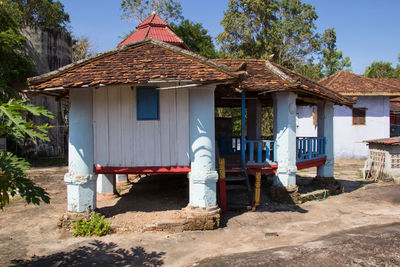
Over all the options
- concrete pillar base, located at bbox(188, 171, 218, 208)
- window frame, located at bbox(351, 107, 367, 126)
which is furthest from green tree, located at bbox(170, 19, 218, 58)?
concrete pillar base, located at bbox(188, 171, 218, 208)

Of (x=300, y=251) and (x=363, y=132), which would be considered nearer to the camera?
(x=300, y=251)

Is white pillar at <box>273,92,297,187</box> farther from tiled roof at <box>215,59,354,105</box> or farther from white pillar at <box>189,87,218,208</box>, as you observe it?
white pillar at <box>189,87,218,208</box>

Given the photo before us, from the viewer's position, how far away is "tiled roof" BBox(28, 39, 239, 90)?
686cm

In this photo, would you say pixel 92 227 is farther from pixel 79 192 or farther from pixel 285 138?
pixel 285 138

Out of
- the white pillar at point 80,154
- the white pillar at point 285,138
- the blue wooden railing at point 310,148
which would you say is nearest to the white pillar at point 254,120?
the blue wooden railing at point 310,148

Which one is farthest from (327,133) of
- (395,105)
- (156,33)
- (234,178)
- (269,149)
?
(395,105)

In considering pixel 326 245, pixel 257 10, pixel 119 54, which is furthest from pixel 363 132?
pixel 119 54

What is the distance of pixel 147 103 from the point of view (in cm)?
744

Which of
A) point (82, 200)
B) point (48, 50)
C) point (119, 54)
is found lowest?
point (82, 200)

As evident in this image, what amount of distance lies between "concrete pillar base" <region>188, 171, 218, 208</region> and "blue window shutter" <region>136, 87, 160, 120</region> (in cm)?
176

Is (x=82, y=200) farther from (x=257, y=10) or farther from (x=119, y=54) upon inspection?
(x=257, y=10)

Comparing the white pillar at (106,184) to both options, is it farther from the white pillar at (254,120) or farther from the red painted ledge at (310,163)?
the white pillar at (254,120)

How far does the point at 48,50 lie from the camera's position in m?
22.4

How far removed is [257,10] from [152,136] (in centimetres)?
1994
